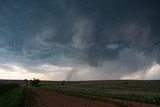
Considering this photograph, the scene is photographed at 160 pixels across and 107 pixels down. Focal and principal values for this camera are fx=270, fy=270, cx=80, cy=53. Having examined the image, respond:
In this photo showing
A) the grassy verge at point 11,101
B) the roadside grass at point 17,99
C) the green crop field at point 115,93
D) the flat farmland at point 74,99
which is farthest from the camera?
the green crop field at point 115,93

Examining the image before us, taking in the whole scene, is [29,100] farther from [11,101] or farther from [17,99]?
[11,101]

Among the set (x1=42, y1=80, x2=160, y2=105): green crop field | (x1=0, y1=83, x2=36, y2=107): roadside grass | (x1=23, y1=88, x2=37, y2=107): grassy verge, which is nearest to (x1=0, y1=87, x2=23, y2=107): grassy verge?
(x1=0, y1=83, x2=36, y2=107): roadside grass

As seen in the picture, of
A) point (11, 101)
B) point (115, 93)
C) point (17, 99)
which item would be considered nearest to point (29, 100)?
point (17, 99)

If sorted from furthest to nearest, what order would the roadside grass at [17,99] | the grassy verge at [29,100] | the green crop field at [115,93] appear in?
the green crop field at [115,93] → the grassy verge at [29,100] → the roadside grass at [17,99]

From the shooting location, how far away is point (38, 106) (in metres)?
30.0

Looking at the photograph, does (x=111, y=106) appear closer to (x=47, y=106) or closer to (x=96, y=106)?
(x=96, y=106)

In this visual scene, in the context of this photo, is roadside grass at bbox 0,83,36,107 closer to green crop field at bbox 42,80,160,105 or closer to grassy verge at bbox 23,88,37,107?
grassy verge at bbox 23,88,37,107

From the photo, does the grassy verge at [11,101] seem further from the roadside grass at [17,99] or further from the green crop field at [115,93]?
the green crop field at [115,93]

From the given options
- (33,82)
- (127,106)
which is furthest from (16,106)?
(33,82)

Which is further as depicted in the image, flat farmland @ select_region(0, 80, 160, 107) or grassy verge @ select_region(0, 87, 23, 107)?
flat farmland @ select_region(0, 80, 160, 107)

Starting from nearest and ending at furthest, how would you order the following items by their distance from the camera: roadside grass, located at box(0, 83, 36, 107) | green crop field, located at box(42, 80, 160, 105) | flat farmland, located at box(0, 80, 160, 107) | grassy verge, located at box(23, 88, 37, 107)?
1. roadside grass, located at box(0, 83, 36, 107)
2. grassy verge, located at box(23, 88, 37, 107)
3. flat farmland, located at box(0, 80, 160, 107)
4. green crop field, located at box(42, 80, 160, 105)

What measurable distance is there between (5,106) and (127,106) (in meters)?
13.4

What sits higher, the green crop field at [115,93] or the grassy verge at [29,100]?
the green crop field at [115,93]

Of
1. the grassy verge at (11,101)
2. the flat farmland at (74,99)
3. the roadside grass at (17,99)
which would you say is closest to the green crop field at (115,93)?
the flat farmland at (74,99)
